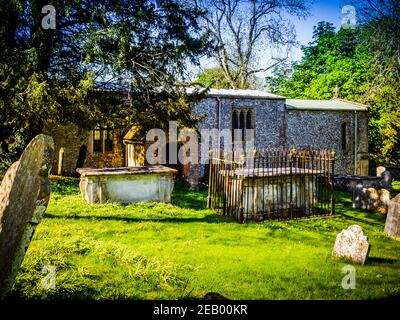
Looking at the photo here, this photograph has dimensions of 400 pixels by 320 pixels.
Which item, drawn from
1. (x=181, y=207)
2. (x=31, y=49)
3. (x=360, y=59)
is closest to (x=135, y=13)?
(x=31, y=49)

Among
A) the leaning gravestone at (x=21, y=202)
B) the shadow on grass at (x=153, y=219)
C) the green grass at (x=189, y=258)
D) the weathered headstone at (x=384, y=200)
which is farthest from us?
the weathered headstone at (x=384, y=200)

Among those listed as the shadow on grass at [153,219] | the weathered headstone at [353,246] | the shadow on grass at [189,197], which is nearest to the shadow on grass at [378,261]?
the weathered headstone at [353,246]

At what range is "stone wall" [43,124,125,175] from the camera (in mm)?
17734

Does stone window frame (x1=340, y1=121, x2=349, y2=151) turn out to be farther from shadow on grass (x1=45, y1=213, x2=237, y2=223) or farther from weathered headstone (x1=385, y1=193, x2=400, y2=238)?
shadow on grass (x1=45, y1=213, x2=237, y2=223)

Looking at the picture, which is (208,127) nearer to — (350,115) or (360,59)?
(350,115)

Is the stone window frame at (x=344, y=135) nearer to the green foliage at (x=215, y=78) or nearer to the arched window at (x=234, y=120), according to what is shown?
the arched window at (x=234, y=120)

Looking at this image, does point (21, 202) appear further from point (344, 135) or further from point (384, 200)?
point (344, 135)

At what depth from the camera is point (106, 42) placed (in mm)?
14414

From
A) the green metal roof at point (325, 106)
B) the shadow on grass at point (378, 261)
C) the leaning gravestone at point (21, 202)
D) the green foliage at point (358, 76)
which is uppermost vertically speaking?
the green foliage at point (358, 76)

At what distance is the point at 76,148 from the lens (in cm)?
1817

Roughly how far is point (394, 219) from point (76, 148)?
15.0 m

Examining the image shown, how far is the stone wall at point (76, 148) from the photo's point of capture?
17.7m

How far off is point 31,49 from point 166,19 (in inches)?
248

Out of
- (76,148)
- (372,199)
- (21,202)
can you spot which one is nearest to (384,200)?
(372,199)
